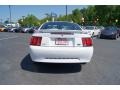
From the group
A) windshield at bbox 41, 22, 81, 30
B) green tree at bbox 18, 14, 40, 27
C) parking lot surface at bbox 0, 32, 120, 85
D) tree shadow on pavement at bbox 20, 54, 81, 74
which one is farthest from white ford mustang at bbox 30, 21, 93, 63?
green tree at bbox 18, 14, 40, 27

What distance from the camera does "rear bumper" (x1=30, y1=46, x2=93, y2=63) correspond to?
645 centimetres

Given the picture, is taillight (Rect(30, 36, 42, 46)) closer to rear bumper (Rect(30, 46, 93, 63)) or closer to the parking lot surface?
rear bumper (Rect(30, 46, 93, 63))

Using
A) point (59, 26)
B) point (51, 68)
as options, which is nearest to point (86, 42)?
point (51, 68)

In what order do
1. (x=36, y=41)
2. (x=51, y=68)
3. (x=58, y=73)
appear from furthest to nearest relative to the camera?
1. (x=51, y=68)
2. (x=58, y=73)
3. (x=36, y=41)

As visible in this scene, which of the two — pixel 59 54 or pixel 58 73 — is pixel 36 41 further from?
pixel 58 73

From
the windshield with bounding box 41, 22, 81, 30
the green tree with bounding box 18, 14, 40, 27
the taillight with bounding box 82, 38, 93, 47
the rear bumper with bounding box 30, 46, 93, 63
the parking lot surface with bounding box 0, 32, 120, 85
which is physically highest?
the windshield with bounding box 41, 22, 81, 30

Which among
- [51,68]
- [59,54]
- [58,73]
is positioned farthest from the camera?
[51,68]

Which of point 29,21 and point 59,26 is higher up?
point 59,26

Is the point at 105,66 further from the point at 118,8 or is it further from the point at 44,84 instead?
the point at 118,8

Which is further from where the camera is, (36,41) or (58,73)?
(58,73)

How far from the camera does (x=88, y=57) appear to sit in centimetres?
669

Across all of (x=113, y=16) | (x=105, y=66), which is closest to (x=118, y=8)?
(x=113, y=16)

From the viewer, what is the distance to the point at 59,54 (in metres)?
6.45
